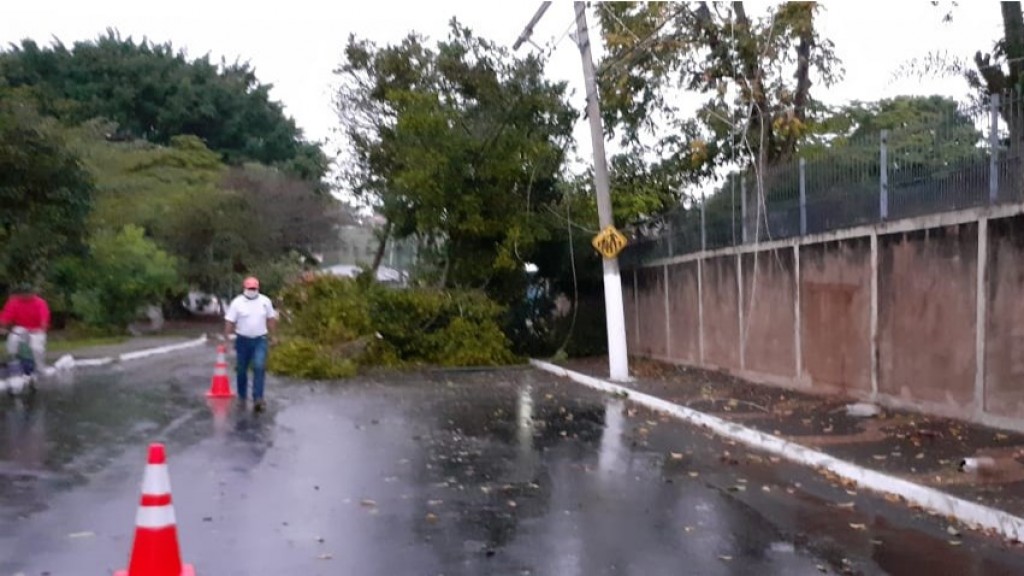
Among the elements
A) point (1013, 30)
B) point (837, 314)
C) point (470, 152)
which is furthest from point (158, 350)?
point (1013, 30)

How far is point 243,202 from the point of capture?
40.5 meters

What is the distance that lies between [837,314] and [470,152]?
10525mm

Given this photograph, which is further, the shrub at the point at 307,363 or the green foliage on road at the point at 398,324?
the green foliage on road at the point at 398,324

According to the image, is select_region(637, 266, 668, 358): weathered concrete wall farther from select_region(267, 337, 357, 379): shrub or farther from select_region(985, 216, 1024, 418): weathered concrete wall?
select_region(985, 216, 1024, 418): weathered concrete wall

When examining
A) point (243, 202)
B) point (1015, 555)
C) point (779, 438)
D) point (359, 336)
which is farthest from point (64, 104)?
point (1015, 555)

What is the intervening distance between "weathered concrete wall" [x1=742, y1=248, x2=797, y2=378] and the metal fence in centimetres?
41

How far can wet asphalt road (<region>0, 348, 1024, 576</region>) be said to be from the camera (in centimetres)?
631

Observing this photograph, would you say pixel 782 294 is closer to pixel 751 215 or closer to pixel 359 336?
pixel 751 215

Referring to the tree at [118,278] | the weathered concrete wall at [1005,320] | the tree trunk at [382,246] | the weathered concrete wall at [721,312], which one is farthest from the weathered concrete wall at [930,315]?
the tree at [118,278]

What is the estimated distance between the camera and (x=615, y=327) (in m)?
17.9

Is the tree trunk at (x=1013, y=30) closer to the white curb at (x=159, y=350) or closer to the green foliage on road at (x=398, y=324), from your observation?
the green foliage on road at (x=398, y=324)

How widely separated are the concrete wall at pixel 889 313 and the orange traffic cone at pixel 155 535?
26.8 ft

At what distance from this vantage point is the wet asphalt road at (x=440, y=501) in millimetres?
6309

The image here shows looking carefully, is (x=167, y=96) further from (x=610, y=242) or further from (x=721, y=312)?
(x=721, y=312)
